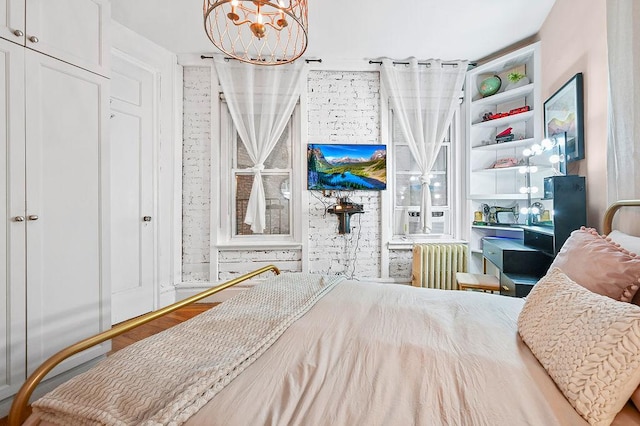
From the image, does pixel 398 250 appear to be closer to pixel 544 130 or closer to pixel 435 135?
pixel 435 135

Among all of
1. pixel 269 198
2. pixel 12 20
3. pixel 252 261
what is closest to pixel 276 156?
pixel 269 198

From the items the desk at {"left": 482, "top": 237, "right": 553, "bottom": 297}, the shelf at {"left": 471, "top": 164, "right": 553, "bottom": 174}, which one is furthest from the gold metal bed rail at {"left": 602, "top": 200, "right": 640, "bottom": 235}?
the shelf at {"left": 471, "top": 164, "right": 553, "bottom": 174}

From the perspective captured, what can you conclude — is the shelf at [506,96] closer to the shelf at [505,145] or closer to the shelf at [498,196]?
the shelf at [505,145]

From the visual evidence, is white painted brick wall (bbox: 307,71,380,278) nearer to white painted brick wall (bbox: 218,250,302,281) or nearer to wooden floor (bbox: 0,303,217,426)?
white painted brick wall (bbox: 218,250,302,281)

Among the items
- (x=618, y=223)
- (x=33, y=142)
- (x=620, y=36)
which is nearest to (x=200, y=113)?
(x=33, y=142)

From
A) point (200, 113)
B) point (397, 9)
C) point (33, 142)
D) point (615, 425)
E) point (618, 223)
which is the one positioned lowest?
point (615, 425)

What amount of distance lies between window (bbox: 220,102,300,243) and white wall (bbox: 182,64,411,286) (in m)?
0.18

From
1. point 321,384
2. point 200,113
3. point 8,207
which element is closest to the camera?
point 321,384

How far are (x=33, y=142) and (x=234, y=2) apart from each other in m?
1.44

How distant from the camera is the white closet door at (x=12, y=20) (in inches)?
56.4

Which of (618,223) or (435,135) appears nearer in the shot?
(618,223)

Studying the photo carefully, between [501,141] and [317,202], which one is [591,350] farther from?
[501,141]

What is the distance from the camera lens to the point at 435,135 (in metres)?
3.15

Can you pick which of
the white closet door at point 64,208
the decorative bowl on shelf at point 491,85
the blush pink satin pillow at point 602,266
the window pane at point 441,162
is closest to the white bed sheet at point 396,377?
the blush pink satin pillow at point 602,266
